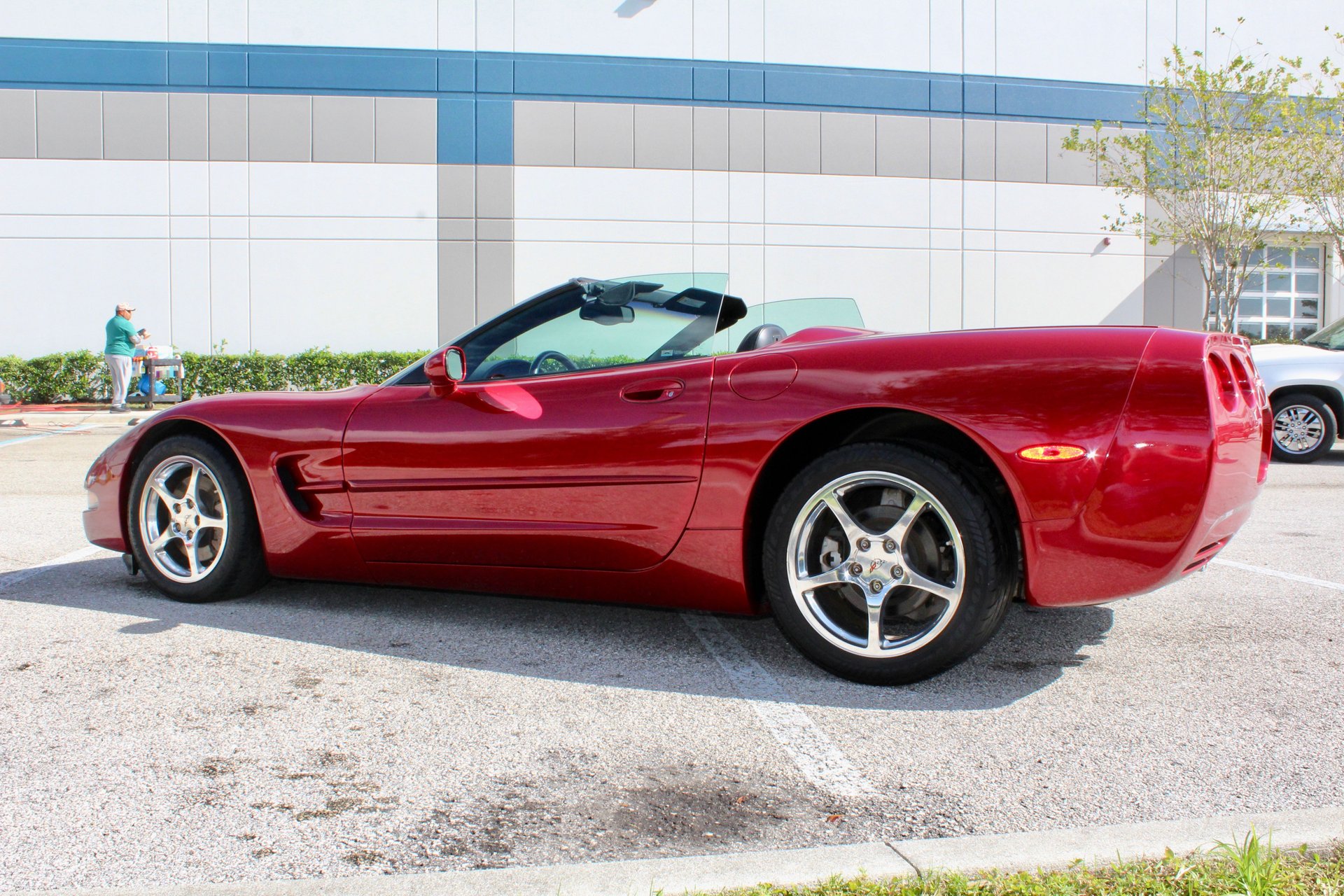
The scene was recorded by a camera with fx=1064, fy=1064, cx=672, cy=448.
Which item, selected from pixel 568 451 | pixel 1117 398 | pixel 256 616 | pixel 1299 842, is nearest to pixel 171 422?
pixel 256 616

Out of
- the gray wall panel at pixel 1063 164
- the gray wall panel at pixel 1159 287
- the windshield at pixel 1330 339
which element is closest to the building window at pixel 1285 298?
the gray wall panel at pixel 1159 287

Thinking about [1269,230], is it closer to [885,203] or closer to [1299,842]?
[885,203]

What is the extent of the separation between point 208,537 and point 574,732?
223cm

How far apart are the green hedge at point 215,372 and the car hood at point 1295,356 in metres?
14.3

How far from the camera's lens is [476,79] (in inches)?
818

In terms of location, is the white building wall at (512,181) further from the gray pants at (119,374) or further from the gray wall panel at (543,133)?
the gray pants at (119,374)

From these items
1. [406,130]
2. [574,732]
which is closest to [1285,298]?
[406,130]

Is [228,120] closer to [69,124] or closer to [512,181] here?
[69,124]

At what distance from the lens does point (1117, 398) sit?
9.25 feet

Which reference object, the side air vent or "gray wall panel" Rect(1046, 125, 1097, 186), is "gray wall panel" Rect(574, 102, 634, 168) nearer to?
"gray wall panel" Rect(1046, 125, 1097, 186)

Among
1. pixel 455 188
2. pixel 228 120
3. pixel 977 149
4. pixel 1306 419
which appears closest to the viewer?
pixel 1306 419

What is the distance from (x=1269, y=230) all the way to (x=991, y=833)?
76.0ft

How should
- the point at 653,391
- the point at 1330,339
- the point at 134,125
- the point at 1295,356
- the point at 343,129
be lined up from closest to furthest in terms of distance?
the point at 653,391 < the point at 1295,356 < the point at 1330,339 < the point at 134,125 < the point at 343,129

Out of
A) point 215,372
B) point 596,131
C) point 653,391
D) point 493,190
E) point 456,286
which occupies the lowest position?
point 653,391
